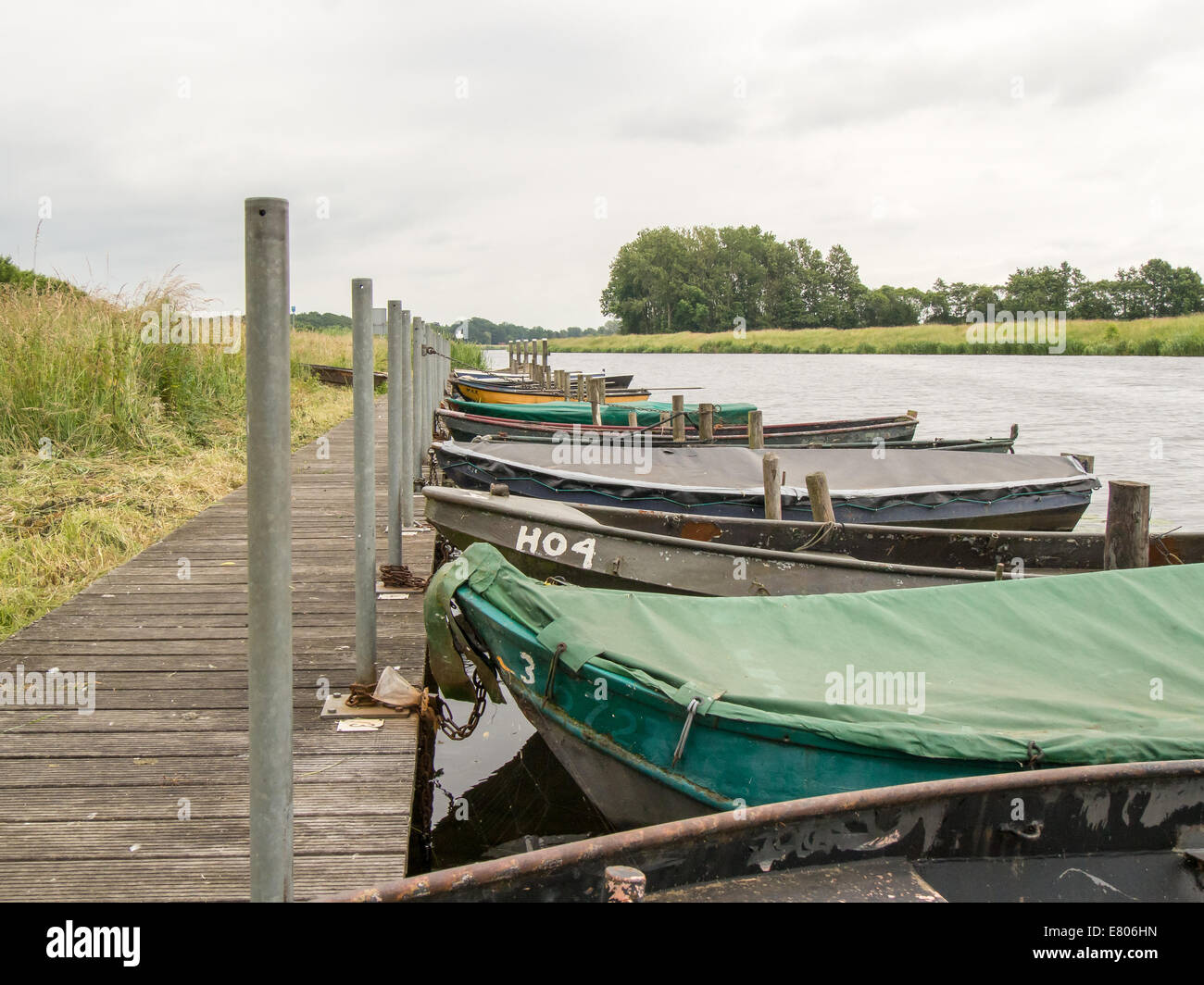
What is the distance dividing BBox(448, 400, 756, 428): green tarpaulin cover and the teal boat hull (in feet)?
35.0

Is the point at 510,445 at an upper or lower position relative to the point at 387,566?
upper

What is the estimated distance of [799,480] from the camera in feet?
32.9

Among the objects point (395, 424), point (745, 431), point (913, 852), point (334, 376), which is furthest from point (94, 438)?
point (334, 376)

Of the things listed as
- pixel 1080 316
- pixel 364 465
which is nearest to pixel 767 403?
pixel 364 465

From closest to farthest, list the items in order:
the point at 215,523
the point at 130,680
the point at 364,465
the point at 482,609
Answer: the point at 482,609, the point at 364,465, the point at 130,680, the point at 215,523

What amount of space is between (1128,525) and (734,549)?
7.09ft

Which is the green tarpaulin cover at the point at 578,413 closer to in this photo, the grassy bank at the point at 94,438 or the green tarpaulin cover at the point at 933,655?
the grassy bank at the point at 94,438

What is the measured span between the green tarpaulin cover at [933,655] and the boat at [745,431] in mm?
7939

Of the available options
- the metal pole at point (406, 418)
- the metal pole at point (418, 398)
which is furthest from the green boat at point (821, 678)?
the metal pole at point (418, 398)

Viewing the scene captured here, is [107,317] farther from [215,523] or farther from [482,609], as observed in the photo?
[482,609]

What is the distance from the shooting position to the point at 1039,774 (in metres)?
2.62

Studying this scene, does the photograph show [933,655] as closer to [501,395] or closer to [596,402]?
[596,402]

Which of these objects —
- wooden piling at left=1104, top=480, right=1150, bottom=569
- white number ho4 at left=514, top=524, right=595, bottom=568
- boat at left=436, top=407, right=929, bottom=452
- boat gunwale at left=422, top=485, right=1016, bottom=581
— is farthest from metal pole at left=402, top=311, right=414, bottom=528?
boat at left=436, top=407, right=929, bottom=452
